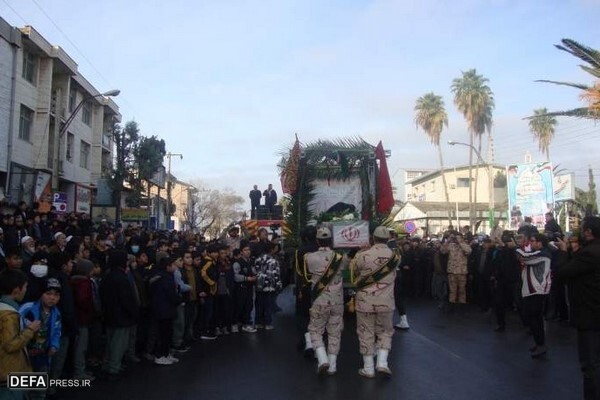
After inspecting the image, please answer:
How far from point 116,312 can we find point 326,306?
272 cm

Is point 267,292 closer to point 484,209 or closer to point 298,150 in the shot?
point 298,150

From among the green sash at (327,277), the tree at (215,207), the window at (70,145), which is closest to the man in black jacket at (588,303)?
the green sash at (327,277)

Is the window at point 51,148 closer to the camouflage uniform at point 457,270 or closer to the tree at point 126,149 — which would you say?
the tree at point 126,149

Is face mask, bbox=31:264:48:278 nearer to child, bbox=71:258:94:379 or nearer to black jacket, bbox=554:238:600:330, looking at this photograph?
child, bbox=71:258:94:379

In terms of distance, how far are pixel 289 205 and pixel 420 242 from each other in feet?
22.8

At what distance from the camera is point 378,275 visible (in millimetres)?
6840

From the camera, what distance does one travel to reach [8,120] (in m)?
23.2

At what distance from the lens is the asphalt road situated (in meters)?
6.18

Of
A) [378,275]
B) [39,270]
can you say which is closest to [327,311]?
[378,275]

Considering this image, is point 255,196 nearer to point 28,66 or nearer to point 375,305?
point 375,305

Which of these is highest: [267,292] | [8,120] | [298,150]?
[8,120]

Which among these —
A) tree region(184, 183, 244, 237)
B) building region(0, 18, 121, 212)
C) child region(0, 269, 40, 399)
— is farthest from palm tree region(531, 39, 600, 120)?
tree region(184, 183, 244, 237)


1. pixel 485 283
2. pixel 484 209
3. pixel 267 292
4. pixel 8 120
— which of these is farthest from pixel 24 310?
pixel 484 209

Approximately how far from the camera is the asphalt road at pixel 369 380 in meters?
6.18
